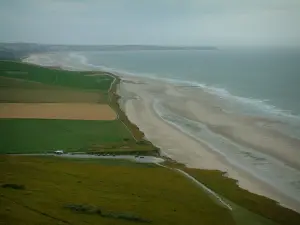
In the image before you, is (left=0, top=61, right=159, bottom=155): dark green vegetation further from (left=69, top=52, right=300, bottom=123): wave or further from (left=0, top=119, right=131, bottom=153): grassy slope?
(left=69, top=52, right=300, bottom=123): wave

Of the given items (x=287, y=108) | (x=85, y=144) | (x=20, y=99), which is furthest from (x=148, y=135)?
(x=287, y=108)

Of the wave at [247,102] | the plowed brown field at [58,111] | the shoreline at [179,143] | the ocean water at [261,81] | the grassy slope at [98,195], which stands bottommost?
the grassy slope at [98,195]

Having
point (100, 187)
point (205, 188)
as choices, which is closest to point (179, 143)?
point (205, 188)

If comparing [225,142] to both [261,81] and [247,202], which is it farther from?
[261,81]

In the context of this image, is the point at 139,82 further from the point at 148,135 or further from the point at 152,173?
the point at 152,173

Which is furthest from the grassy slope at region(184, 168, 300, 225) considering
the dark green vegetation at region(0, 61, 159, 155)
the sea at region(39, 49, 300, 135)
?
the sea at region(39, 49, 300, 135)

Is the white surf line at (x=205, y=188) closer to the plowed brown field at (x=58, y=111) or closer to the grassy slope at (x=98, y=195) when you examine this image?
the grassy slope at (x=98, y=195)

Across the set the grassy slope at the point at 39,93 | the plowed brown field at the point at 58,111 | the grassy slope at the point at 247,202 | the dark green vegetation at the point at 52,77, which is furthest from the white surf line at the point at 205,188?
the dark green vegetation at the point at 52,77
